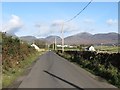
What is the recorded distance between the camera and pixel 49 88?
43.2ft

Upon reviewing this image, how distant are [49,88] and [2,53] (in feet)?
38.1

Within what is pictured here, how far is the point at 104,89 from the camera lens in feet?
43.3

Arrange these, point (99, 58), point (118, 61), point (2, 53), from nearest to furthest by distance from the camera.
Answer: point (118, 61) < point (2, 53) < point (99, 58)

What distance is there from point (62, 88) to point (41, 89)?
35.2 inches

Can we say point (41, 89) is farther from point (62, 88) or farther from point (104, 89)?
point (104, 89)

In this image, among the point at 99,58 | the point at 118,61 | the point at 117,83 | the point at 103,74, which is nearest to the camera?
the point at 117,83

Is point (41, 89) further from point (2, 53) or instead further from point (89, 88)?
point (2, 53)

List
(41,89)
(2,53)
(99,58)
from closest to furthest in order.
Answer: (41,89) < (2,53) < (99,58)

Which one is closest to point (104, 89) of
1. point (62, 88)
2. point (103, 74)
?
point (62, 88)

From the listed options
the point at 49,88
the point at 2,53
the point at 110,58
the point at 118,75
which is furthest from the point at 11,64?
the point at 49,88

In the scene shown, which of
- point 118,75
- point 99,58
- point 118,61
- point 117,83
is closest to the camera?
point 117,83

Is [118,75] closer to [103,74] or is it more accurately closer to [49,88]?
[103,74]

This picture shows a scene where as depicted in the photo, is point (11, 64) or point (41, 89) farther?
point (11, 64)

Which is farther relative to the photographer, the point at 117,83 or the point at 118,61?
the point at 118,61
